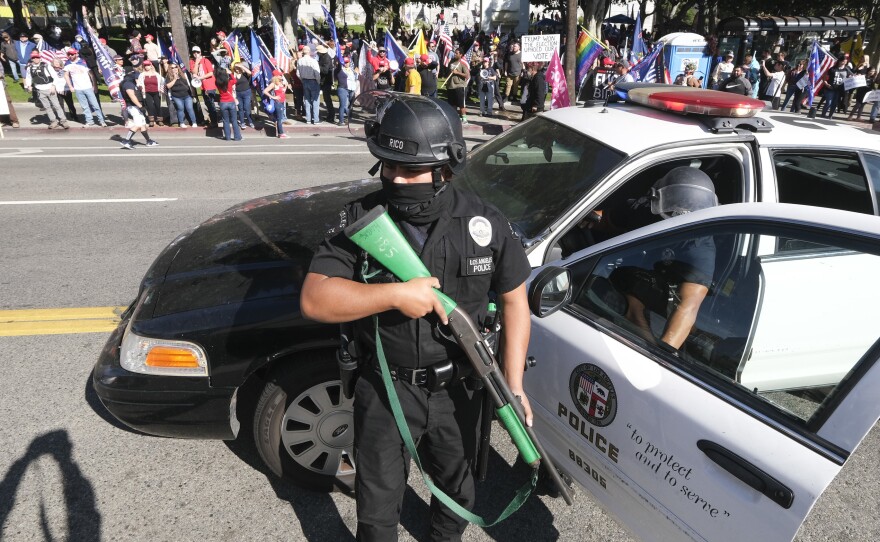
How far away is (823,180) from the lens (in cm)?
363

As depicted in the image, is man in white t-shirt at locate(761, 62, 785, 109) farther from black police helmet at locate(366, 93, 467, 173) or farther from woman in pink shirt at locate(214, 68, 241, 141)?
black police helmet at locate(366, 93, 467, 173)

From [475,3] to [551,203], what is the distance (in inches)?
2409

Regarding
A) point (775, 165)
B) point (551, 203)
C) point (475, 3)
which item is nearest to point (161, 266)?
point (551, 203)

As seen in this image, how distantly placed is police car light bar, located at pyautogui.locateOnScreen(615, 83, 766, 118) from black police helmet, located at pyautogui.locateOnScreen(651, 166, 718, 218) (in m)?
0.36

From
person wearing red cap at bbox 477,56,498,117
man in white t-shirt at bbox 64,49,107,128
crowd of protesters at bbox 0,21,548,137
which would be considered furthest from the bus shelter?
man in white t-shirt at bbox 64,49,107,128

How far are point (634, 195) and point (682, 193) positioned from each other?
0.72 metres

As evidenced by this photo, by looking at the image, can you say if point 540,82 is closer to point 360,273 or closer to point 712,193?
point 712,193

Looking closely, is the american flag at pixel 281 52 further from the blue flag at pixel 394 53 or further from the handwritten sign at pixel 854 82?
the handwritten sign at pixel 854 82

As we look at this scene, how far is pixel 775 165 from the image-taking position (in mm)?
3109

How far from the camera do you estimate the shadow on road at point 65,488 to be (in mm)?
2520

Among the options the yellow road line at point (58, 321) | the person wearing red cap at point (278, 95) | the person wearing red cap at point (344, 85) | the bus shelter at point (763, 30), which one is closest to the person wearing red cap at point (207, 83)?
the person wearing red cap at point (278, 95)

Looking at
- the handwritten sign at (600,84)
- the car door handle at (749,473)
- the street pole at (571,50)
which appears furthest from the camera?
the handwritten sign at (600,84)

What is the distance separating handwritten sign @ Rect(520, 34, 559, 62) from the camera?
13023 mm

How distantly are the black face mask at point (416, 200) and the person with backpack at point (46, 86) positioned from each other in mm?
13195
